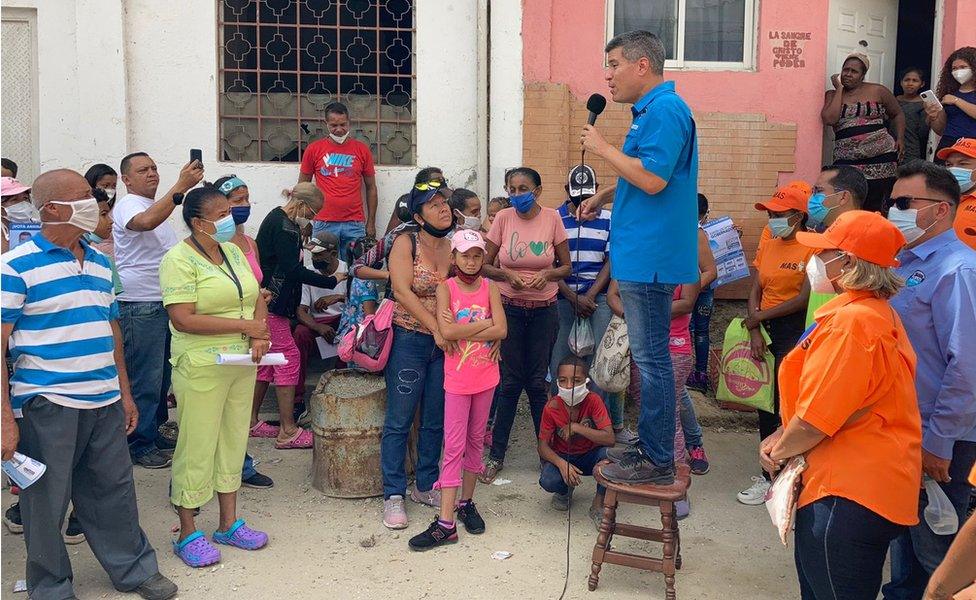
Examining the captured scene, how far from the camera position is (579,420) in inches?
219

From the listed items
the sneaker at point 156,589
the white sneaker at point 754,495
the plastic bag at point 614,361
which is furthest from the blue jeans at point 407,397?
the white sneaker at point 754,495

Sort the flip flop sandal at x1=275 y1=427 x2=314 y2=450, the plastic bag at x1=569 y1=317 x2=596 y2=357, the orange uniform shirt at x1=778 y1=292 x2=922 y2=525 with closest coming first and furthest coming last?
1. the orange uniform shirt at x1=778 y1=292 x2=922 y2=525
2. the plastic bag at x1=569 y1=317 x2=596 y2=357
3. the flip flop sandal at x1=275 y1=427 x2=314 y2=450

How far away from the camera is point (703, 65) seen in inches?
338

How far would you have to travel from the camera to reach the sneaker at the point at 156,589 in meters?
4.50

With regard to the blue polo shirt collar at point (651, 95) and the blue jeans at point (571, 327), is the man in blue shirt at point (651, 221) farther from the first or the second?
the blue jeans at point (571, 327)

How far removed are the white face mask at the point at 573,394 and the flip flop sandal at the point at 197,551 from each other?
85.6 inches

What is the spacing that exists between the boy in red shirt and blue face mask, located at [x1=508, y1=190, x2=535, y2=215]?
3.98ft

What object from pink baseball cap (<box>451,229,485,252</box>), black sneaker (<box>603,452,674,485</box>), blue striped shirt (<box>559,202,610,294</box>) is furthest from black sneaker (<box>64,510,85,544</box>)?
blue striped shirt (<box>559,202,610,294</box>)

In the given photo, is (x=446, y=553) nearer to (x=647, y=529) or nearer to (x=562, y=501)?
(x=562, y=501)

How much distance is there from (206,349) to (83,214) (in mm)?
966

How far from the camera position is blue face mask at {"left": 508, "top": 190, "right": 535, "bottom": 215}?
623 cm

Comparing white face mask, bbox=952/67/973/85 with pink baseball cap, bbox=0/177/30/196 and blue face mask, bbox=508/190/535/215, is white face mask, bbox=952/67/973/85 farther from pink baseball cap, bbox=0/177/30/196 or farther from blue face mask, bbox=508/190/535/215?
pink baseball cap, bbox=0/177/30/196

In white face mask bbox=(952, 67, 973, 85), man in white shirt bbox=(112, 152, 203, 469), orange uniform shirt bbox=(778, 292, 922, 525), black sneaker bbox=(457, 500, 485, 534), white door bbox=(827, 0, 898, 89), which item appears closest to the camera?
orange uniform shirt bbox=(778, 292, 922, 525)

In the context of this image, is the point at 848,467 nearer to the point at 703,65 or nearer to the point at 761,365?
the point at 761,365
